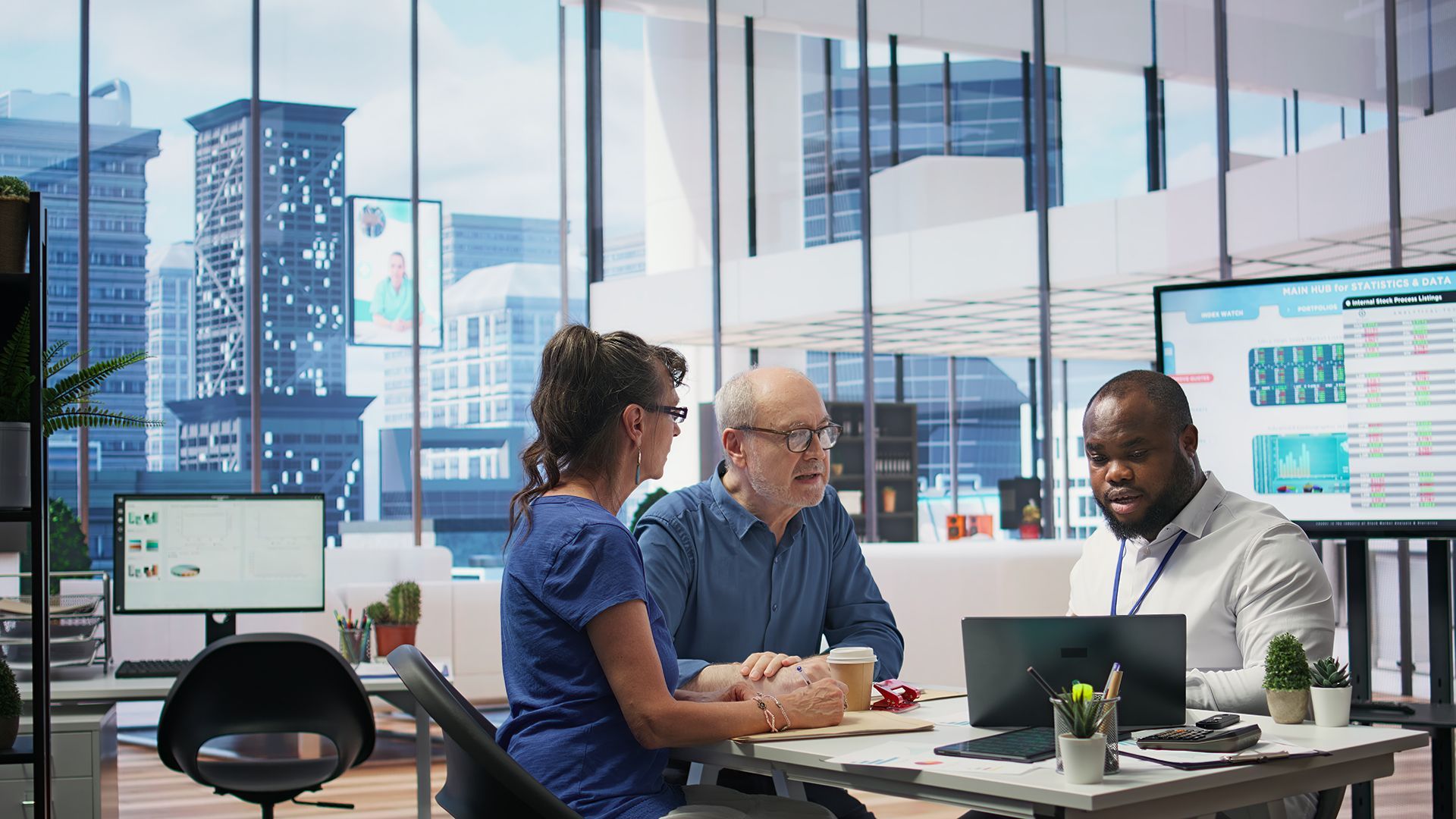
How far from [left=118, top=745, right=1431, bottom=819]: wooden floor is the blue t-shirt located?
2852 mm

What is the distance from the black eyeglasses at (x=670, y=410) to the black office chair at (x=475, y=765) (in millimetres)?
549

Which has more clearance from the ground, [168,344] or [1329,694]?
[168,344]

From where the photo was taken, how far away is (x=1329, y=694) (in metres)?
2.10

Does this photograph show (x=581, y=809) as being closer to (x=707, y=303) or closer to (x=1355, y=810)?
(x=1355, y=810)

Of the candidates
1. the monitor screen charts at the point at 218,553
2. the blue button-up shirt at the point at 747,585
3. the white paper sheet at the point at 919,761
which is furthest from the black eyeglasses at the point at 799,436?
the monitor screen charts at the point at 218,553

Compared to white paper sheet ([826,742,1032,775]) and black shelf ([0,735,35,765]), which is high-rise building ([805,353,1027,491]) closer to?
black shelf ([0,735,35,765])

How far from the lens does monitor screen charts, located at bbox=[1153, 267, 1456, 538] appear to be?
3131 millimetres

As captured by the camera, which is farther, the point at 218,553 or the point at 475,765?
the point at 218,553

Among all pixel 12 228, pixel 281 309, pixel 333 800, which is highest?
pixel 281 309

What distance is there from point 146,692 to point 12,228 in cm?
148

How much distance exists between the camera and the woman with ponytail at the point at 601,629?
76.6 inches

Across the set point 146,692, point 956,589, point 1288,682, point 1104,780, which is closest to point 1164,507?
point 1288,682

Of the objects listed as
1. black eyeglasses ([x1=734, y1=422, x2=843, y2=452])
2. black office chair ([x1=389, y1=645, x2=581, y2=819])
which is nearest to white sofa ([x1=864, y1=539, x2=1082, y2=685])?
black eyeglasses ([x1=734, y1=422, x2=843, y2=452])

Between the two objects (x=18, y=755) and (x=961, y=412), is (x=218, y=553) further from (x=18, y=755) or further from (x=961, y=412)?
(x=961, y=412)
